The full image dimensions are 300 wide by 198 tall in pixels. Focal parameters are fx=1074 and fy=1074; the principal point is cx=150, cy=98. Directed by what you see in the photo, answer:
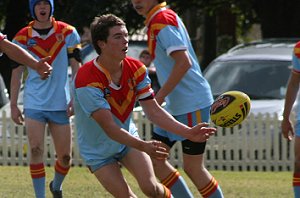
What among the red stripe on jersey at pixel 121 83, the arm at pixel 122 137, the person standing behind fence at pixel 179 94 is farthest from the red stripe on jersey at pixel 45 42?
the arm at pixel 122 137

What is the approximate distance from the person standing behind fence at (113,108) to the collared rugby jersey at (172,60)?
806mm

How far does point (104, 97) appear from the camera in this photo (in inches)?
305

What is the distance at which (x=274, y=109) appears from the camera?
15.6 meters

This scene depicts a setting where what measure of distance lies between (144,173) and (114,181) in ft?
0.74

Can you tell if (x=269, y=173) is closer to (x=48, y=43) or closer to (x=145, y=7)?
(x=48, y=43)

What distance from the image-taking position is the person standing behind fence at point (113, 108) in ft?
25.2

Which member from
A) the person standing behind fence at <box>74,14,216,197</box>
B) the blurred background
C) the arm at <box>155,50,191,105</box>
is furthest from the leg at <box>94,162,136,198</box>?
the blurred background

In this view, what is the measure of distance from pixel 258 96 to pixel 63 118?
585 cm

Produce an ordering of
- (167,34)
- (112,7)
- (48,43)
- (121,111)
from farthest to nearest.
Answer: (112,7)
(48,43)
(167,34)
(121,111)

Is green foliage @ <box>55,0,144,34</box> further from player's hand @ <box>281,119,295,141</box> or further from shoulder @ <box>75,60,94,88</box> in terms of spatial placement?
shoulder @ <box>75,60,94,88</box>

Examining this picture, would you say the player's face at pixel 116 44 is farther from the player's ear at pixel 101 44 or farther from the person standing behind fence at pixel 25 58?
the person standing behind fence at pixel 25 58

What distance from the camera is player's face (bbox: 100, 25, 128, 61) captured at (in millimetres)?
7734

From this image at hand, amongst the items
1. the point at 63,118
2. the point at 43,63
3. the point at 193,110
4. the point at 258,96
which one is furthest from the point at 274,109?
the point at 43,63

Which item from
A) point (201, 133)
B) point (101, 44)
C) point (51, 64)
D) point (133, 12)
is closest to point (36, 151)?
point (51, 64)
